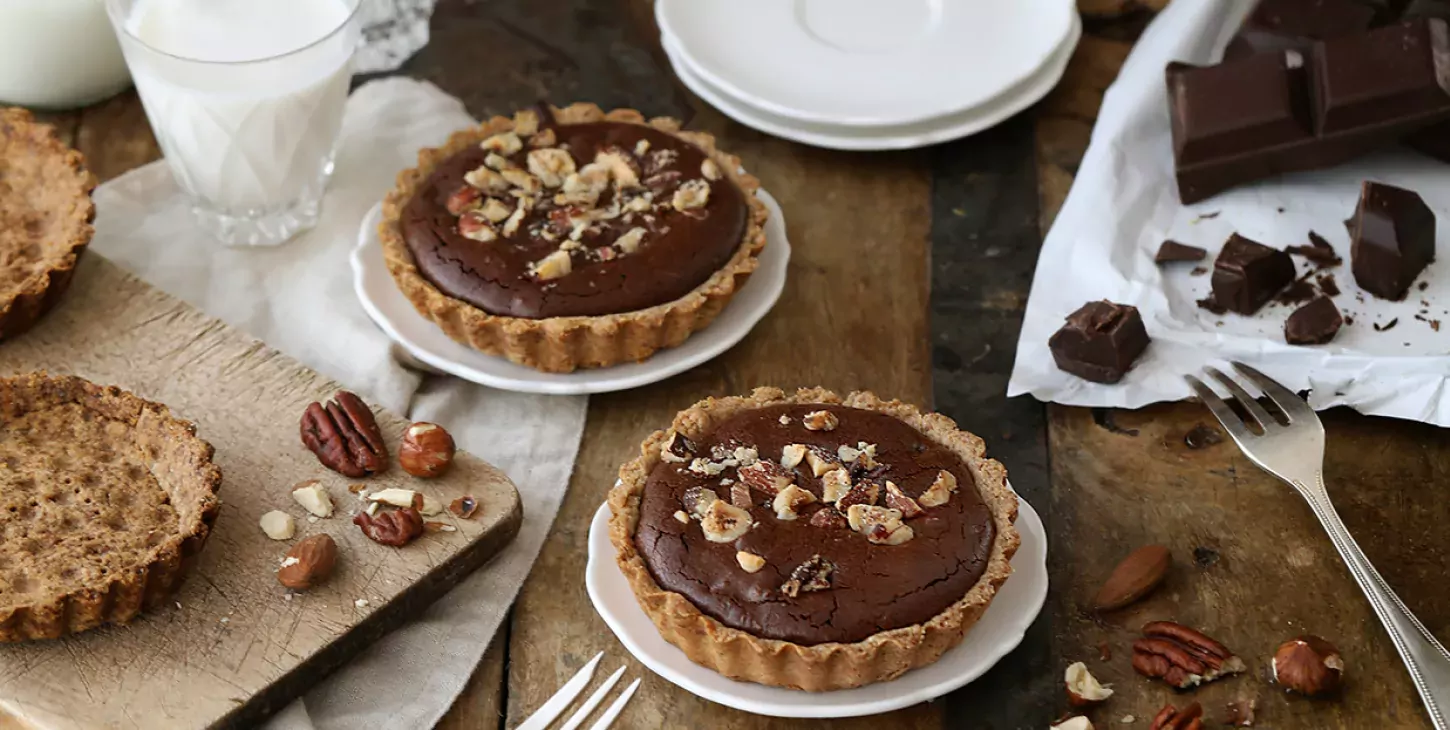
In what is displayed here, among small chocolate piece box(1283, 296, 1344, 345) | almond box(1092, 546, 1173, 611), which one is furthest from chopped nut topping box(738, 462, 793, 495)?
small chocolate piece box(1283, 296, 1344, 345)

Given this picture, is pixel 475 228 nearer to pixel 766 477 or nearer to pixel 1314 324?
pixel 766 477

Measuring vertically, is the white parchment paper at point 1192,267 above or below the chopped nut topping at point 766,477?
below

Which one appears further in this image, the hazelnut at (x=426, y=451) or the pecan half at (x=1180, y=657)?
the hazelnut at (x=426, y=451)

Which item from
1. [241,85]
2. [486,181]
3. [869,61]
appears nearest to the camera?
[241,85]

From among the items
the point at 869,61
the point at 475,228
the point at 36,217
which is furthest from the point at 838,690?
the point at 36,217

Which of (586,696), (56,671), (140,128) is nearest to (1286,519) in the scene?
(586,696)

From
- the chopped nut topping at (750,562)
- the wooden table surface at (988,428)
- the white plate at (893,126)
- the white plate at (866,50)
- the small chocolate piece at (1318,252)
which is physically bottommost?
the wooden table surface at (988,428)

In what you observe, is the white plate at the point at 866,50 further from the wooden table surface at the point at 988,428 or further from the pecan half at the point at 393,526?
the pecan half at the point at 393,526

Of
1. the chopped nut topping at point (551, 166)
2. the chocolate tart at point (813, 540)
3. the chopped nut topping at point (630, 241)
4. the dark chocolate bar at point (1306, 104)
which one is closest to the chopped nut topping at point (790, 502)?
the chocolate tart at point (813, 540)
